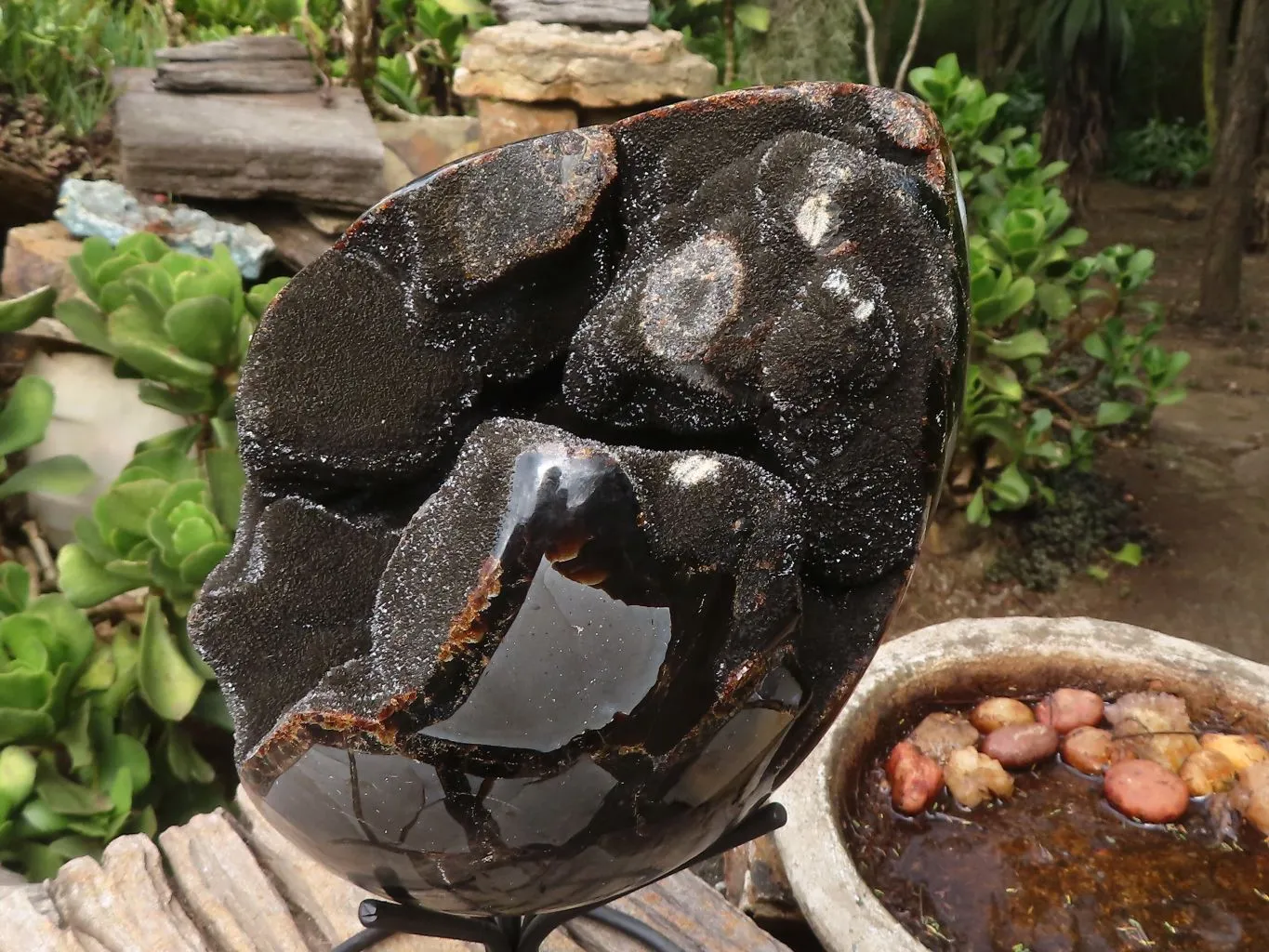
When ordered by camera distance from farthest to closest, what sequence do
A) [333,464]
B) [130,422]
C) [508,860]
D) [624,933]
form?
[130,422]
[624,933]
[333,464]
[508,860]

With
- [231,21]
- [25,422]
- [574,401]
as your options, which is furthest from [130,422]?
[231,21]

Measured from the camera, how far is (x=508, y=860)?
68 centimetres

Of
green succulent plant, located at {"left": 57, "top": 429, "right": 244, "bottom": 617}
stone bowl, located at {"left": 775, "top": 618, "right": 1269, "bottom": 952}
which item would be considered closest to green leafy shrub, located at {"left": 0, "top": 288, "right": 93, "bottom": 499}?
green succulent plant, located at {"left": 57, "top": 429, "right": 244, "bottom": 617}

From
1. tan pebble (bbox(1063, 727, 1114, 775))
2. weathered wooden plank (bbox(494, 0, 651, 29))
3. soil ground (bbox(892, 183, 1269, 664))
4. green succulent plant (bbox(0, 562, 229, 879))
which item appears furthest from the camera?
weathered wooden plank (bbox(494, 0, 651, 29))

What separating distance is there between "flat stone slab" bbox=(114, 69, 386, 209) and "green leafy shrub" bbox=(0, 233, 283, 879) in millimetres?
734

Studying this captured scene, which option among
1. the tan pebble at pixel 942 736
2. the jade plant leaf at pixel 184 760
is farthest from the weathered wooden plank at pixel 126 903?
the tan pebble at pixel 942 736

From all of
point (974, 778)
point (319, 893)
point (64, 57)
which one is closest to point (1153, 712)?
point (974, 778)

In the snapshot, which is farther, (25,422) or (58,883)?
(25,422)

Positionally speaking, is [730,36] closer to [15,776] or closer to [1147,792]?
[1147,792]

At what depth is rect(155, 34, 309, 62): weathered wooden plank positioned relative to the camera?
256cm

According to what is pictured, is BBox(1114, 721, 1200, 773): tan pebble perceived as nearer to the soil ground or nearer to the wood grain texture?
the wood grain texture

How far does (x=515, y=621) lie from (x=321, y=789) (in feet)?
0.66

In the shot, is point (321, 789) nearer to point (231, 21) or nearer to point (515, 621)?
point (515, 621)

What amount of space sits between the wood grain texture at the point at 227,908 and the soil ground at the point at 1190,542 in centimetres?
138
